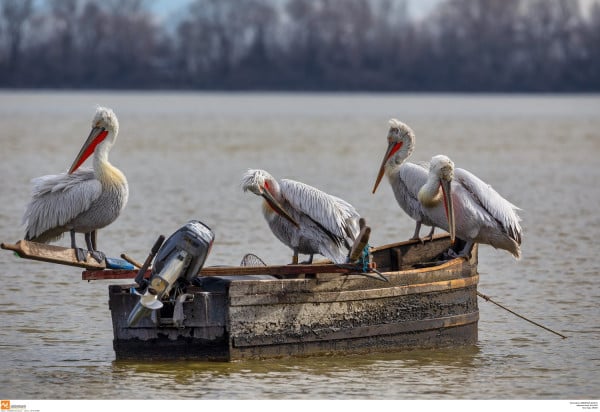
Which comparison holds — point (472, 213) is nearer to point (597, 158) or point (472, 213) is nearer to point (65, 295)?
point (65, 295)

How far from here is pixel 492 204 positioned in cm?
929

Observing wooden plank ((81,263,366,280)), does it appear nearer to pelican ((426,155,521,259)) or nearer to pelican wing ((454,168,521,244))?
pelican ((426,155,521,259))

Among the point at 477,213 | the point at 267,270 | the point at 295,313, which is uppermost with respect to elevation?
the point at 477,213

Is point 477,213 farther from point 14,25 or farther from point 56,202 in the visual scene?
point 14,25

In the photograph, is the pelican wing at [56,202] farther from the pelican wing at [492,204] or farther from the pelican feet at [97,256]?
the pelican wing at [492,204]

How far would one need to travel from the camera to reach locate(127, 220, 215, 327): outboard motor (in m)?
7.48

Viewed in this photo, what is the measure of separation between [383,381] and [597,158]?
19176 millimetres

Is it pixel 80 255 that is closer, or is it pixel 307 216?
pixel 80 255

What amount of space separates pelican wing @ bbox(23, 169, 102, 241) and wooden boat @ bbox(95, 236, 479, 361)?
0.86 metres

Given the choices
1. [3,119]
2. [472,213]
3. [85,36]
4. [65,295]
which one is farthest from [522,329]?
[85,36]

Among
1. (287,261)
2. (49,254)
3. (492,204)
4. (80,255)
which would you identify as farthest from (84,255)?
(287,261)

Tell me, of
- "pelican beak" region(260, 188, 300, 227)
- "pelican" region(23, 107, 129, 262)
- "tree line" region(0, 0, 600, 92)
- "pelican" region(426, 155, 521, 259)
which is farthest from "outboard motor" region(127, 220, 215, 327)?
"tree line" region(0, 0, 600, 92)

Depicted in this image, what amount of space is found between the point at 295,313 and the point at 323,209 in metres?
0.93

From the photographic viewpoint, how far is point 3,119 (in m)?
41.4
